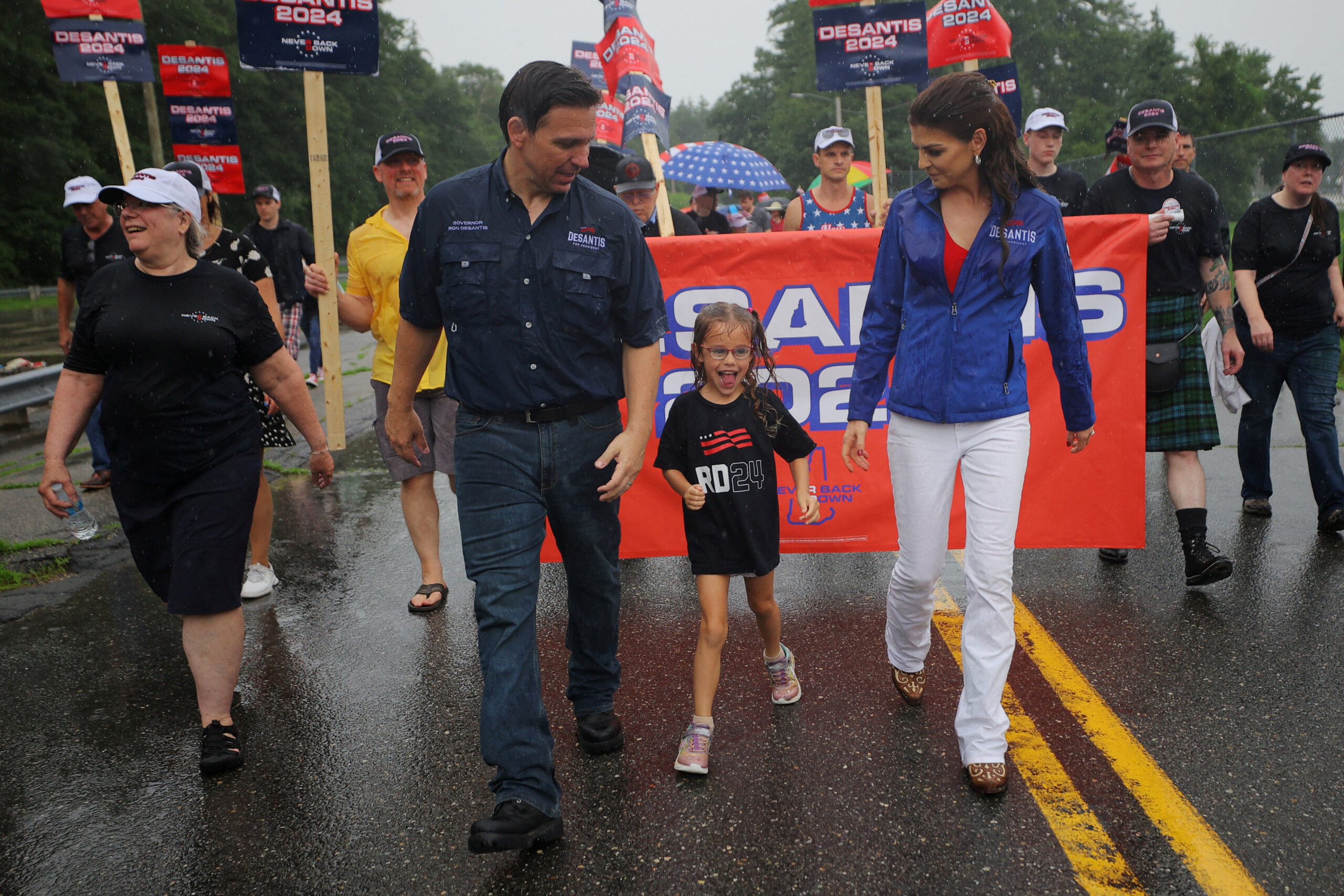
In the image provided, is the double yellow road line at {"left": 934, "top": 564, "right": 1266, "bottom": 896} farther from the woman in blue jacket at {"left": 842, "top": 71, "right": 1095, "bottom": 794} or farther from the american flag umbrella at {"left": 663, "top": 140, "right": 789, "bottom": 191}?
the american flag umbrella at {"left": 663, "top": 140, "right": 789, "bottom": 191}

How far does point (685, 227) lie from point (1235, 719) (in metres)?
5.03

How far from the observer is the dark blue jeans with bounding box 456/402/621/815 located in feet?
9.37

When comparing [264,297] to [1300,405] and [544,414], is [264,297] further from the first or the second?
[1300,405]

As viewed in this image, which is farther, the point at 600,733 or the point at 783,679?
the point at 783,679

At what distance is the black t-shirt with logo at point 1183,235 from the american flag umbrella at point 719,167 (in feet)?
22.7

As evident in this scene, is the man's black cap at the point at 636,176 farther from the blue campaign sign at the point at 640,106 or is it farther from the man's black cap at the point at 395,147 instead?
the man's black cap at the point at 395,147

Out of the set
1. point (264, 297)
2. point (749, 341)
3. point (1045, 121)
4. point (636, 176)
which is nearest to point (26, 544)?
point (264, 297)

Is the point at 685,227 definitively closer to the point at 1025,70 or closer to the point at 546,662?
the point at 546,662

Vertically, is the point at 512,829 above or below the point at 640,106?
below

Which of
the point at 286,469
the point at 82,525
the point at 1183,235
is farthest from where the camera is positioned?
the point at 286,469

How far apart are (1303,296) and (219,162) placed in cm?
1144

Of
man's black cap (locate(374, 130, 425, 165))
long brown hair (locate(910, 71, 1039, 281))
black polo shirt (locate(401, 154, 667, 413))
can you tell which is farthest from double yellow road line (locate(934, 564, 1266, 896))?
man's black cap (locate(374, 130, 425, 165))

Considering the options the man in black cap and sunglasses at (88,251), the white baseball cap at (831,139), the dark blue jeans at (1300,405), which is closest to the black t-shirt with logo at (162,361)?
the man in black cap and sunglasses at (88,251)

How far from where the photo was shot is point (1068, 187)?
236 inches
